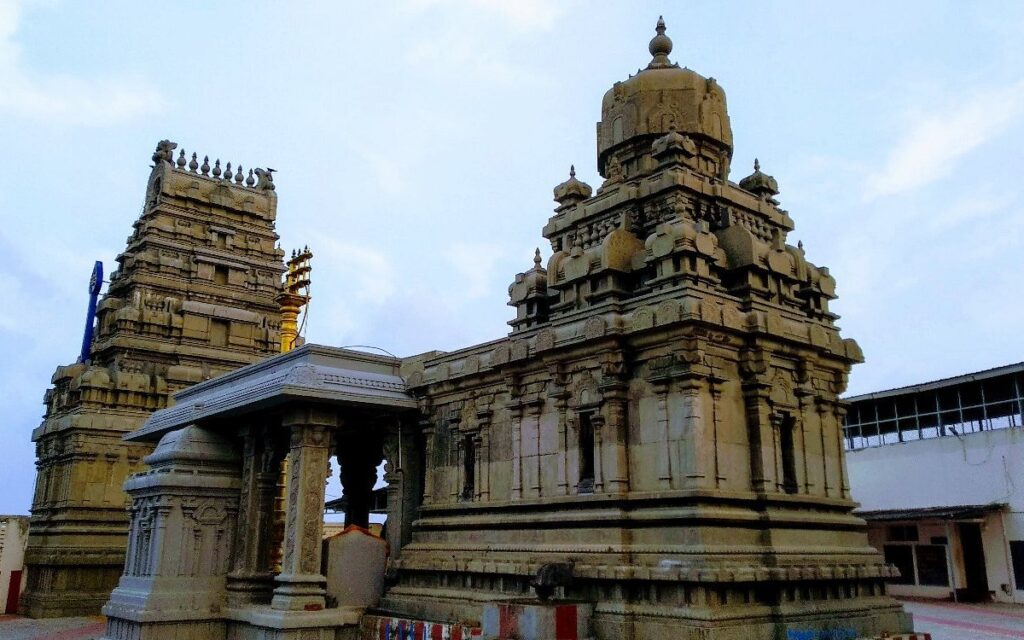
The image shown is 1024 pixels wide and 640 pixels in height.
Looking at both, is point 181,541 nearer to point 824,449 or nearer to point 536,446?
point 536,446

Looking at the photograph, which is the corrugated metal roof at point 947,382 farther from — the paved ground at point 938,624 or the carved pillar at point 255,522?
the carved pillar at point 255,522

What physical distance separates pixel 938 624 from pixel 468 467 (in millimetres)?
12856

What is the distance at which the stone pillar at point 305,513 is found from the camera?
18.1 metres

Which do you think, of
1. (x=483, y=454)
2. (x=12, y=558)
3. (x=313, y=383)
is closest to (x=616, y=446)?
(x=483, y=454)

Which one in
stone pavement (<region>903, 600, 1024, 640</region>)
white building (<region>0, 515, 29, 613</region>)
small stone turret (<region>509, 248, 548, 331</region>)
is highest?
small stone turret (<region>509, 248, 548, 331</region>)

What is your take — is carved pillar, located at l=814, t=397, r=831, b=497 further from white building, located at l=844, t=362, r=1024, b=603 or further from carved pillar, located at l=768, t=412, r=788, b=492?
white building, located at l=844, t=362, r=1024, b=603

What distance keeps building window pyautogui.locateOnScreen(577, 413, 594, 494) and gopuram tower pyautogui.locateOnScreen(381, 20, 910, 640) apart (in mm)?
55

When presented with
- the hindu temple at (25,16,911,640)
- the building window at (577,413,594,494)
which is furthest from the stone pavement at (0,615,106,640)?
the building window at (577,413,594,494)

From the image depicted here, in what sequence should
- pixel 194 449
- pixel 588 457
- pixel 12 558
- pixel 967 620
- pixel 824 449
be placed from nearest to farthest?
pixel 588 457, pixel 824 449, pixel 194 449, pixel 967 620, pixel 12 558

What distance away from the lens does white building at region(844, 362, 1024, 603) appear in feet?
103

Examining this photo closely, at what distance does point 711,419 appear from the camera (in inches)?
586

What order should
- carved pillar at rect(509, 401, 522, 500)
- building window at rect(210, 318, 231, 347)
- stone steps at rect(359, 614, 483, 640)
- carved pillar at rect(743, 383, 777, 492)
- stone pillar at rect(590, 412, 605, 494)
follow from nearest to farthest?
1. carved pillar at rect(743, 383, 777, 492)
2. stone pillar at rect(590, 412, 605, 494)
3. stone steps at rect(359, 614, 483, 640)
4. carved pillar at rect(509, 401, 522, 500)
5. building window at rect(210, 318, 231, 347)

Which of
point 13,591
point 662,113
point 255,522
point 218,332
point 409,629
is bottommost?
→ point 409,629

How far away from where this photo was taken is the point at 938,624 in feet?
73.3
